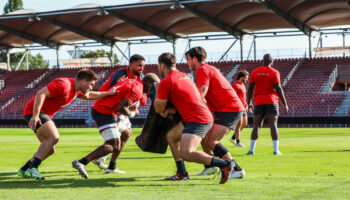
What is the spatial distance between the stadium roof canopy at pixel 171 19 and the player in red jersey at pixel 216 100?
86.3ft

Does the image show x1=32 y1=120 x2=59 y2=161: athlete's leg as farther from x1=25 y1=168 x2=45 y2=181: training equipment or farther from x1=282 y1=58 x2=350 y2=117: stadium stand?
x1=282 y1=58 x2=350 y2=117: stadium stand

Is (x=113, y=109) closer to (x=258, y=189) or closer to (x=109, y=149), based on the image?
(x=109, y=149)

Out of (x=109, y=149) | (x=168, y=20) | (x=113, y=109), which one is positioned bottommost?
(x=109, y=149)

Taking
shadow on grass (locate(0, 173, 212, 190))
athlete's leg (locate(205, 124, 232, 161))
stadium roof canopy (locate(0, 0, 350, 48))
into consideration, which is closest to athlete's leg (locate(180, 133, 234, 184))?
shadow on grass (locate(0, 173, 212, 190))

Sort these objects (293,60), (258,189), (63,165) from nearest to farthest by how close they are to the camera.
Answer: (258,189)
(63,165)
(293,60)

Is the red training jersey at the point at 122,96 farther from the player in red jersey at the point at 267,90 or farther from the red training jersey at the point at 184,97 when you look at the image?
the player in red jersey at the point at 267,90

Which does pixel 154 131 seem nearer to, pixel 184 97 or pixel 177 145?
pixel 177 145

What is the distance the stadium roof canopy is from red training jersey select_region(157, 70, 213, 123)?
2701 cm

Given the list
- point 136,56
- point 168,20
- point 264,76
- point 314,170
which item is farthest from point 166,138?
point 168,20

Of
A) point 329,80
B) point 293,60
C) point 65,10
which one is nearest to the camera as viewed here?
A: point 329,80

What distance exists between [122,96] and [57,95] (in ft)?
3.32

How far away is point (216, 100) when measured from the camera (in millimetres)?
7801

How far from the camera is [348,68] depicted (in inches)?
1480

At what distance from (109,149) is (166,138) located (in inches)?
34.2
